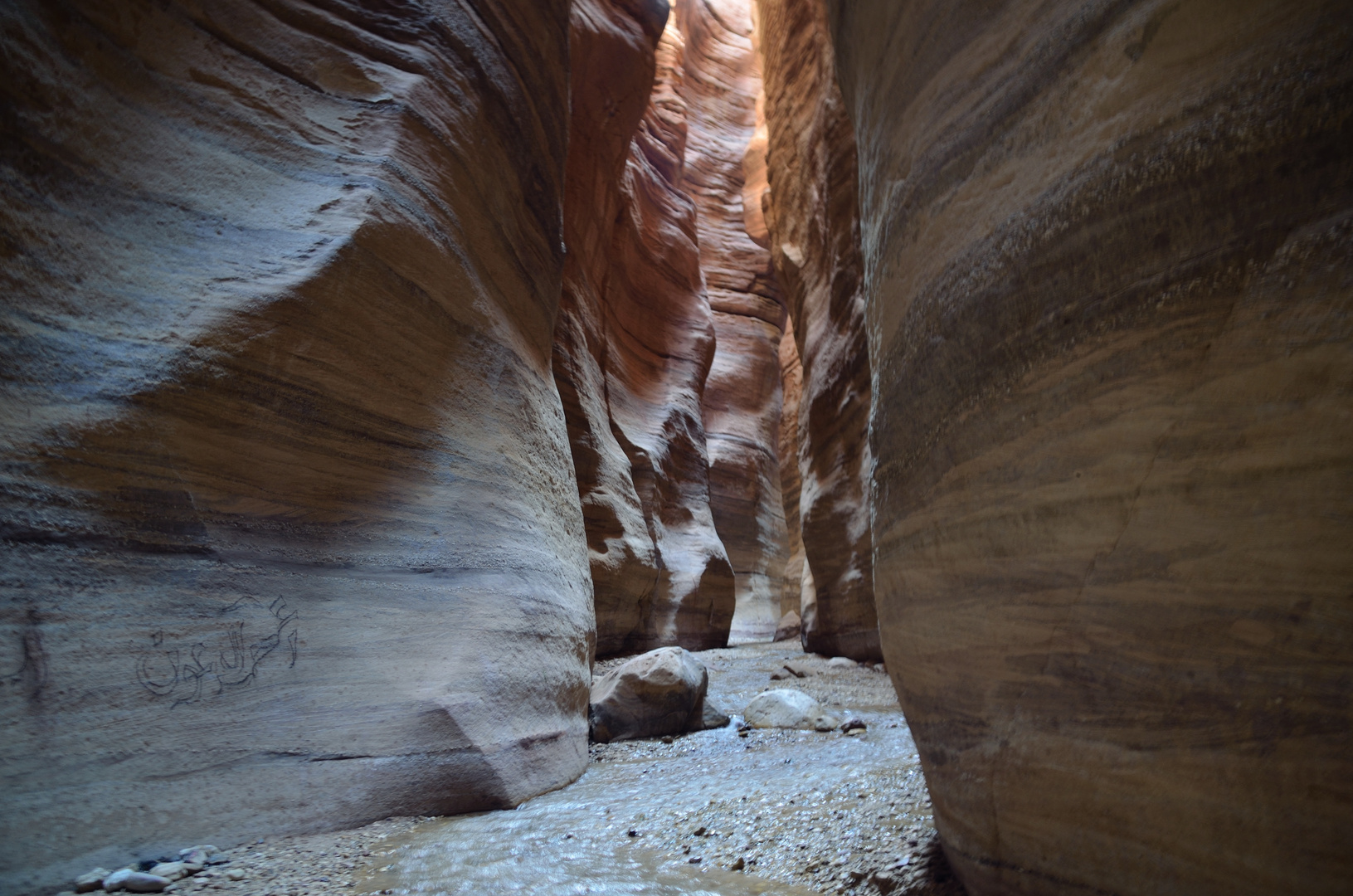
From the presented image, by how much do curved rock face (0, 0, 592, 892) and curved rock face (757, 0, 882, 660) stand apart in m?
4.74

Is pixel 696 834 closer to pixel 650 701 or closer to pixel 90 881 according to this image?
pixel 90 881

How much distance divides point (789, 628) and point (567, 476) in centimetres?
1012

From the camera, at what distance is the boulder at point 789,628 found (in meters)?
13.6

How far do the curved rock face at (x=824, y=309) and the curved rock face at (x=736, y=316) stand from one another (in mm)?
4826

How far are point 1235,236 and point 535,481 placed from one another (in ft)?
10.8

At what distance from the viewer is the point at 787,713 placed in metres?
4.55

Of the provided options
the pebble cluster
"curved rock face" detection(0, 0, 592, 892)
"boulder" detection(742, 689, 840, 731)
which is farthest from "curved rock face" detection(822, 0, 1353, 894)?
"boulder" detection(742, 689, 840, 731)

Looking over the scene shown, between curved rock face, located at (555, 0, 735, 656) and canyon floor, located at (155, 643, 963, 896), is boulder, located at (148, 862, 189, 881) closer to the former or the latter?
canyon floor, located at (155, 643, 963, 896)

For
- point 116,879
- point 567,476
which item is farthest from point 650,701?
point 116,879

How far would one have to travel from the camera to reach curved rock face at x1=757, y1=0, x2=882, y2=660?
25.4 ft

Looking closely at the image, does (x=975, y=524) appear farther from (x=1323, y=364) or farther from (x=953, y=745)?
(x=1323, y=364)

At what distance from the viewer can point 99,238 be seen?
8.52 feet

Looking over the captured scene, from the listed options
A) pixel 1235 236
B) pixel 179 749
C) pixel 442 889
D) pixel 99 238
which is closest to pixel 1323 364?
pixel 1235 236

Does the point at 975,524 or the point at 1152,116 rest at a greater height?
the point at 1152,116
